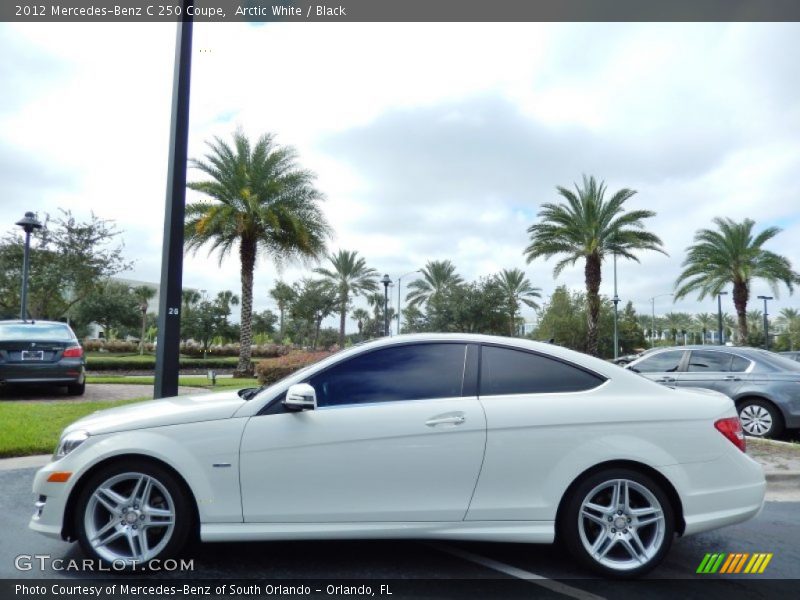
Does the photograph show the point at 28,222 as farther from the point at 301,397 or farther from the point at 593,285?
the point at 593,285

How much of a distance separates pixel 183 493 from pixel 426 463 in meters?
1.48

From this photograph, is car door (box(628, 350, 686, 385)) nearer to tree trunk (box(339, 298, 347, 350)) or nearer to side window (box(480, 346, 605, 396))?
side window (box(480, 346, 605, 396))

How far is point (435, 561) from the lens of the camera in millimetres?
3896

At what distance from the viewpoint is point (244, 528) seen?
3.52 metres

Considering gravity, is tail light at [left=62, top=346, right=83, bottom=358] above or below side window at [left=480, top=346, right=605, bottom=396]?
below

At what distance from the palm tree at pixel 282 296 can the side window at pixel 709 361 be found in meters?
47.6

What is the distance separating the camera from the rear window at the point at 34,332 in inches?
402

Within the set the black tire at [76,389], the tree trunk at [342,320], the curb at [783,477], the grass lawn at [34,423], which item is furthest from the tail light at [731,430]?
the tree trunk at [342,320]

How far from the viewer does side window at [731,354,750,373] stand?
9.02 meters

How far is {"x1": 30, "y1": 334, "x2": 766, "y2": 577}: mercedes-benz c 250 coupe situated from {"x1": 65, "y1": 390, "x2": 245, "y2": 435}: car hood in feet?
0.05

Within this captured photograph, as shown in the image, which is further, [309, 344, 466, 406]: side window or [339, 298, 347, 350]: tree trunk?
[339, 298, 347, 350]: tree trunk

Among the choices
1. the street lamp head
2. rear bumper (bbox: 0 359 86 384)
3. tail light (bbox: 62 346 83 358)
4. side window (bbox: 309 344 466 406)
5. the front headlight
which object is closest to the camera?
the front headlight

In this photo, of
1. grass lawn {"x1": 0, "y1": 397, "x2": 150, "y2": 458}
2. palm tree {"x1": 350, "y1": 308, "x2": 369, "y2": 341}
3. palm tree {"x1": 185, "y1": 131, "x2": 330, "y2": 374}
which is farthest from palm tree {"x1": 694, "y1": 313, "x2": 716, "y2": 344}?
grass lawn {"x1": 0, "y1": 397, "x2": 150, "y2": 458}
